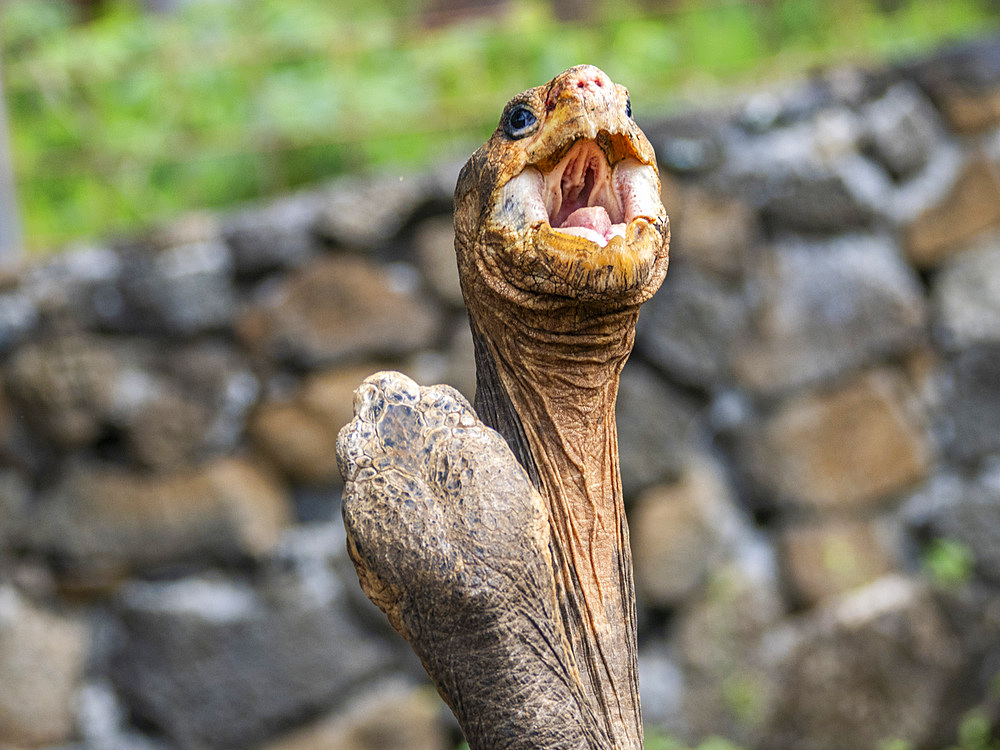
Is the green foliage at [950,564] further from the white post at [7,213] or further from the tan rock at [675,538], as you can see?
the white post at [7,213]

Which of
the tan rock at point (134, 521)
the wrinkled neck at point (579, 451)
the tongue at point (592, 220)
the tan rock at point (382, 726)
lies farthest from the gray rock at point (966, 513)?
the tongue at point (592, 220)

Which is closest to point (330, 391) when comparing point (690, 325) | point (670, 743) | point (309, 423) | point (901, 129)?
point (309, 423)

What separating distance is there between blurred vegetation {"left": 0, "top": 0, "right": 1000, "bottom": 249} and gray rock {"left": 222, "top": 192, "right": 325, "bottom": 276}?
1.11 feet

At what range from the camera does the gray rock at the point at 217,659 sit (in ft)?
6.77

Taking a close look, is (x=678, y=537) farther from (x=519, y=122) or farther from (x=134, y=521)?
(x=519, y=122)

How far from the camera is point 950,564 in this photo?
239 centimetres

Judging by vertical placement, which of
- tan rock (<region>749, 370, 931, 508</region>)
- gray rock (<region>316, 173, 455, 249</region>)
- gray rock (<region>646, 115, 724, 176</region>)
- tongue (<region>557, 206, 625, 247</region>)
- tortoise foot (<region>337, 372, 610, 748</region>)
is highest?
gray rock (<region>646, 115, 724, 176</region>)

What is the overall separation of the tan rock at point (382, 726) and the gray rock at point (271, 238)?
901 millimetres

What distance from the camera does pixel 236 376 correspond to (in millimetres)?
2072

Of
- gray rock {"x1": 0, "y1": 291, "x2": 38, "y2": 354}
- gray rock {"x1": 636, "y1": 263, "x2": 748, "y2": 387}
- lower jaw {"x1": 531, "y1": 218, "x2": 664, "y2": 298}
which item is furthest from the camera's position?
gray rock {"x1": 636, "y1": 263, "x2": 748, "y2": 387}

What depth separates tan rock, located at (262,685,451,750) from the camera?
2125 millimetres

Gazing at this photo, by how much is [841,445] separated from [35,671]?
1.73 m

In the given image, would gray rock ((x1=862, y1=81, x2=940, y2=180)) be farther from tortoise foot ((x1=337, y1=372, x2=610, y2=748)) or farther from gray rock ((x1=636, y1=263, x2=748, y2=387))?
tortoise foot ((x1=337, y1=372, x2=610, y2=748))

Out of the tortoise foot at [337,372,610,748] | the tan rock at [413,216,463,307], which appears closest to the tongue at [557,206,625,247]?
the tortoise foot at [337,372,610,748]
